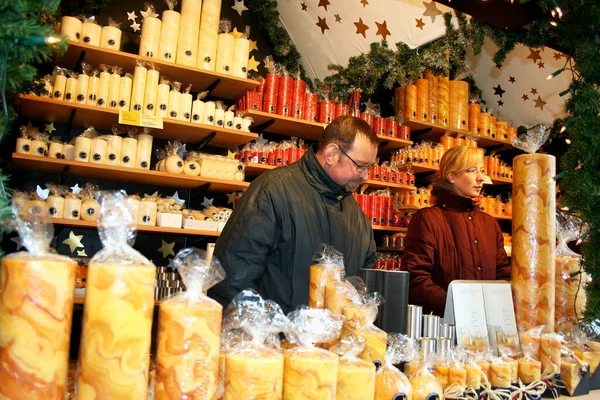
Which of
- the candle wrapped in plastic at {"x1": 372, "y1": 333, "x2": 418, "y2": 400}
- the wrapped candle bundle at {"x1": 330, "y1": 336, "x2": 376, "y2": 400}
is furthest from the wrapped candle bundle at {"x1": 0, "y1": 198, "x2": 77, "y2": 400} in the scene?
the candle wrapped in plastic at {"x1": 372, "y1": 333, "x2": 418, "y2": 400}

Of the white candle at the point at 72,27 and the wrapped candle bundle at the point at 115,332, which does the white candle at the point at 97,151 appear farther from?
the wrapped candle bundle at the point at 115,332

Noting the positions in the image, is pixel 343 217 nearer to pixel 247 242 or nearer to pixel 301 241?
pixel 301 241

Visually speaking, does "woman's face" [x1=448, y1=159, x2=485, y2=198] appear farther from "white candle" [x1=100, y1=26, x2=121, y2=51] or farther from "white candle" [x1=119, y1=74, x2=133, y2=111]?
"white candle" [x1=100, y1=26, x2=121, y2=51]

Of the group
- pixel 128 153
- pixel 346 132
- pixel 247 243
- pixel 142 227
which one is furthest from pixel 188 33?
pixel 247 243

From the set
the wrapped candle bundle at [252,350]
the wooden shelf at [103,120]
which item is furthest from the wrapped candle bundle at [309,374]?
the wooden shelf at [103,120]

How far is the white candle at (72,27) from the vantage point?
3418 millimetres

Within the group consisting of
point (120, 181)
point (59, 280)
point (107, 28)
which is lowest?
point (59, 280)

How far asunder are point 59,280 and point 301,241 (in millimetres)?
1313

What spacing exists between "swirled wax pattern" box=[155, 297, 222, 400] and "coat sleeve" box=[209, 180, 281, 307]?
0.96 meters

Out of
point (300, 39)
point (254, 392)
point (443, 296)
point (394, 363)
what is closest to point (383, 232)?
point (300, 39)

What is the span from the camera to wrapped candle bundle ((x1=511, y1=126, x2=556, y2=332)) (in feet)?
5.20

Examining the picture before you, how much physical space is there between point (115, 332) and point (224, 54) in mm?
3410

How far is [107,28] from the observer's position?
11.7 feet

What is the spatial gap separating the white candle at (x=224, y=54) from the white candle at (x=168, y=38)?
1.12ft
